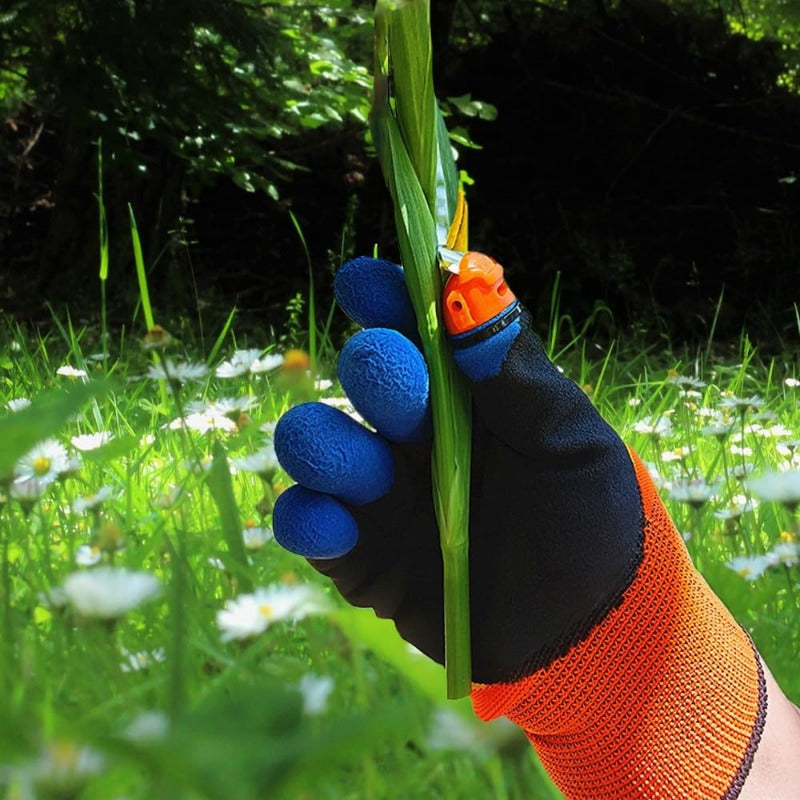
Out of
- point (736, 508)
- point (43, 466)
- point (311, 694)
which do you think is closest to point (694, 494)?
point (736, 508)

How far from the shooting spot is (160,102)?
8.13 ft

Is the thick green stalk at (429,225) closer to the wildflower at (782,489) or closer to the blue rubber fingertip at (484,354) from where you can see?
the blue rubber fingertip at (484,354)

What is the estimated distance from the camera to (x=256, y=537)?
0.77 meters

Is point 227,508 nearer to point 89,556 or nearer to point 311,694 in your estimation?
point 89,556

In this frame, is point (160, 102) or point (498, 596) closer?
point (498, 596)

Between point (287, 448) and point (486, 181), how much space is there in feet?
12.4

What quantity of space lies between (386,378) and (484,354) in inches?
2.1

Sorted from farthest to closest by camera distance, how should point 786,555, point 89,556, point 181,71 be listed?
point 181,71, point 786,555, point 89,556

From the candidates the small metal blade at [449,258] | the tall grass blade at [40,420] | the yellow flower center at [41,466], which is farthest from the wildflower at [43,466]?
the tall grass blade at [40,420]

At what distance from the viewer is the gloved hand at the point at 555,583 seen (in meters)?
0.54

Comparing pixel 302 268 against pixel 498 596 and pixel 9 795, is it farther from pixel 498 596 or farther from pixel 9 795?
pixel 9 795

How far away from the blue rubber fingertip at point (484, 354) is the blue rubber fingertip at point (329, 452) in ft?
0.22

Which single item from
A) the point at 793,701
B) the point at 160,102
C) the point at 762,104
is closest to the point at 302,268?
the point at 160,102

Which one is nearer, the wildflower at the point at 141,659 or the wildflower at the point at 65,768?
the wildflower at the point at 65,768
